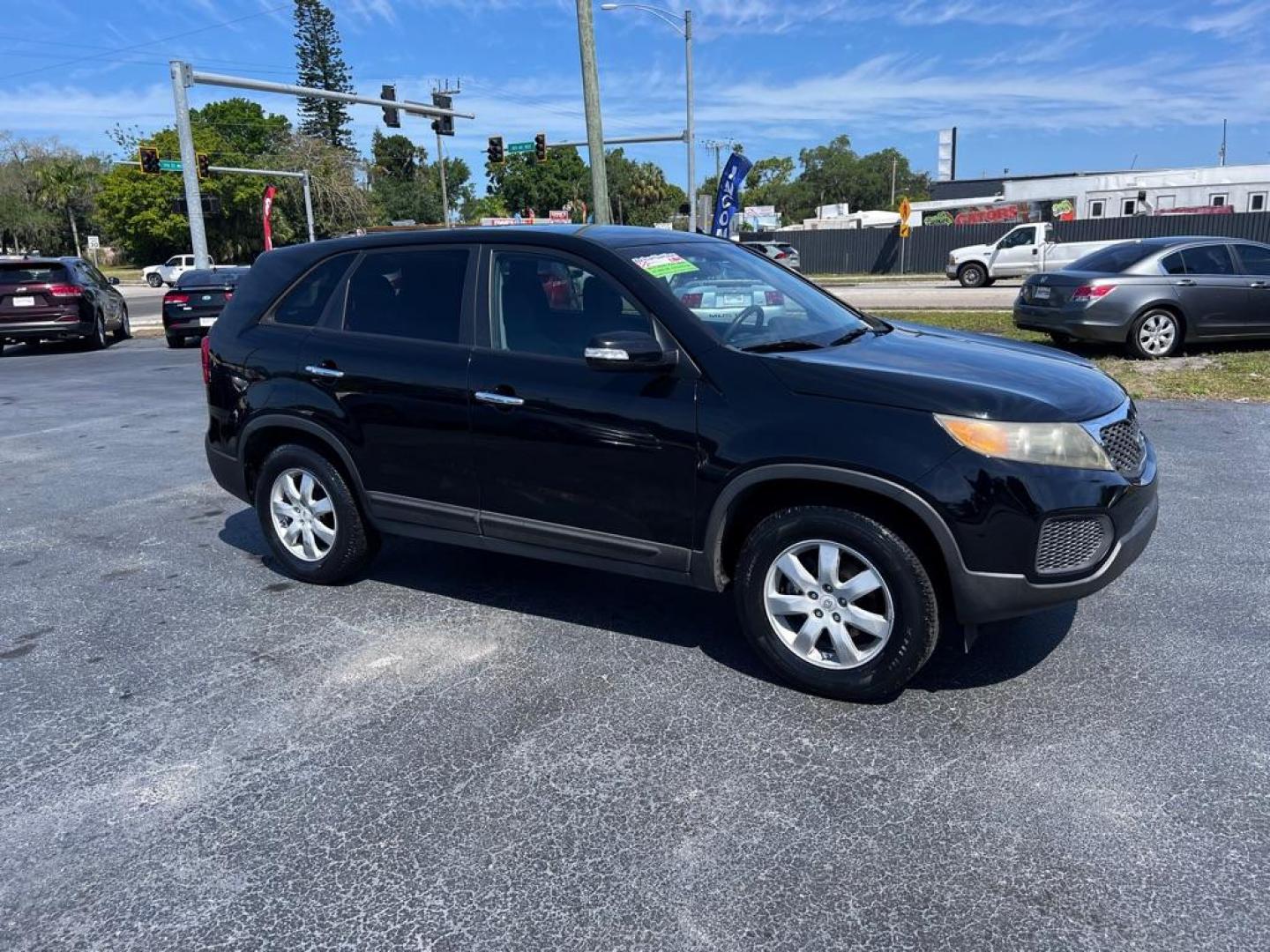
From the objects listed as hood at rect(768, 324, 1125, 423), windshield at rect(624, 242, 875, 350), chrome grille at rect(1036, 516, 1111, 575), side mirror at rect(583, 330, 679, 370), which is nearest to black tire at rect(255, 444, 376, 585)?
side mirror at rect(583, 330, 679, 370)

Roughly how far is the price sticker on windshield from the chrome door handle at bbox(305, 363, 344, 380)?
1.60 m

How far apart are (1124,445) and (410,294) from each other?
315 centimetres

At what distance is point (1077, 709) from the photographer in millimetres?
3514

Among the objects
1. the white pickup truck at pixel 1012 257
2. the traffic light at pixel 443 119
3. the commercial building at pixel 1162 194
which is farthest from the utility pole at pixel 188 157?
the commercial building at pixel 1162 194

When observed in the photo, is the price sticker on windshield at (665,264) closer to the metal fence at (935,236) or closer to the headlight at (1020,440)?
the headlight at (1020,440)

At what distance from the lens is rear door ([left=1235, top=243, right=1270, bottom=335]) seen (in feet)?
38.9

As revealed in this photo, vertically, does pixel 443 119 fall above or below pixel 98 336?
above

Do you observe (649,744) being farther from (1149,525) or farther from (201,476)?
(201,476)

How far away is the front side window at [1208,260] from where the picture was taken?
38.9ft

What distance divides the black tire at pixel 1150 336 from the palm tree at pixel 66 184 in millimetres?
80860

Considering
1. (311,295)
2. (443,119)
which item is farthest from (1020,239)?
(311,295)

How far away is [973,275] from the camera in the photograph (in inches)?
1176

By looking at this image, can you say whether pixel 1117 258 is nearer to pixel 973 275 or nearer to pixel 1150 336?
pixel 1150 336

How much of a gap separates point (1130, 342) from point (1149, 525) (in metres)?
9.30
